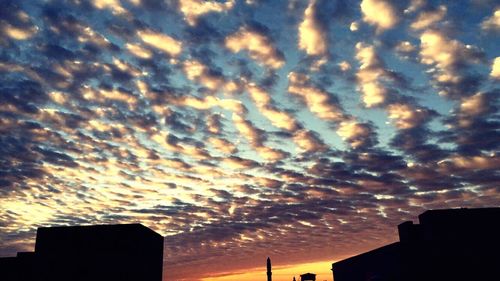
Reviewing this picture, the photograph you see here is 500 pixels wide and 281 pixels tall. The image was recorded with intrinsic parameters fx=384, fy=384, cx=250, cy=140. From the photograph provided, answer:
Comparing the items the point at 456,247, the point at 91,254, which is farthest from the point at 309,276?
the point at 91,254

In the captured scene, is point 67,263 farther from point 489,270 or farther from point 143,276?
point 489,270

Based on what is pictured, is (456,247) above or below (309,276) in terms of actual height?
above

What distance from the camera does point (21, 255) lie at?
40562 millimetres

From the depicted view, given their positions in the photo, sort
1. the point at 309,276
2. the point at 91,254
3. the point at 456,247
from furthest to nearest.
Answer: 1. the point at 309,276
2. the point at 91,254
3. the point at 456,247

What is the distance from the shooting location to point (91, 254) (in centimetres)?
3581

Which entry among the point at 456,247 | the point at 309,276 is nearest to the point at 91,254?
the point at 309,276

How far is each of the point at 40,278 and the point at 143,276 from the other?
9030 mm

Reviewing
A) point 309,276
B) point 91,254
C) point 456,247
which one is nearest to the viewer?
point 456,247

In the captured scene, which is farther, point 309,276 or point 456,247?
point 309,276

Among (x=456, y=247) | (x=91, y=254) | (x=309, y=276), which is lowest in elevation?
(x=309, y=276)

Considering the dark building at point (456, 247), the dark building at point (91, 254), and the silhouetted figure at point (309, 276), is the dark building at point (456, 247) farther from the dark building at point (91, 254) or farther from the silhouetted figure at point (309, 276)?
A: the dark building at point (91, 254)

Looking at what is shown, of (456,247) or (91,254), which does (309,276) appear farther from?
(91,254)

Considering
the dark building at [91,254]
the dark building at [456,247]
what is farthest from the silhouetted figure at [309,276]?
the dark building at [91,254]

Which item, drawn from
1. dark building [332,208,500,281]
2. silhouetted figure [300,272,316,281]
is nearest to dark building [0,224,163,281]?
silhouetted figure [300,272,316,281]
